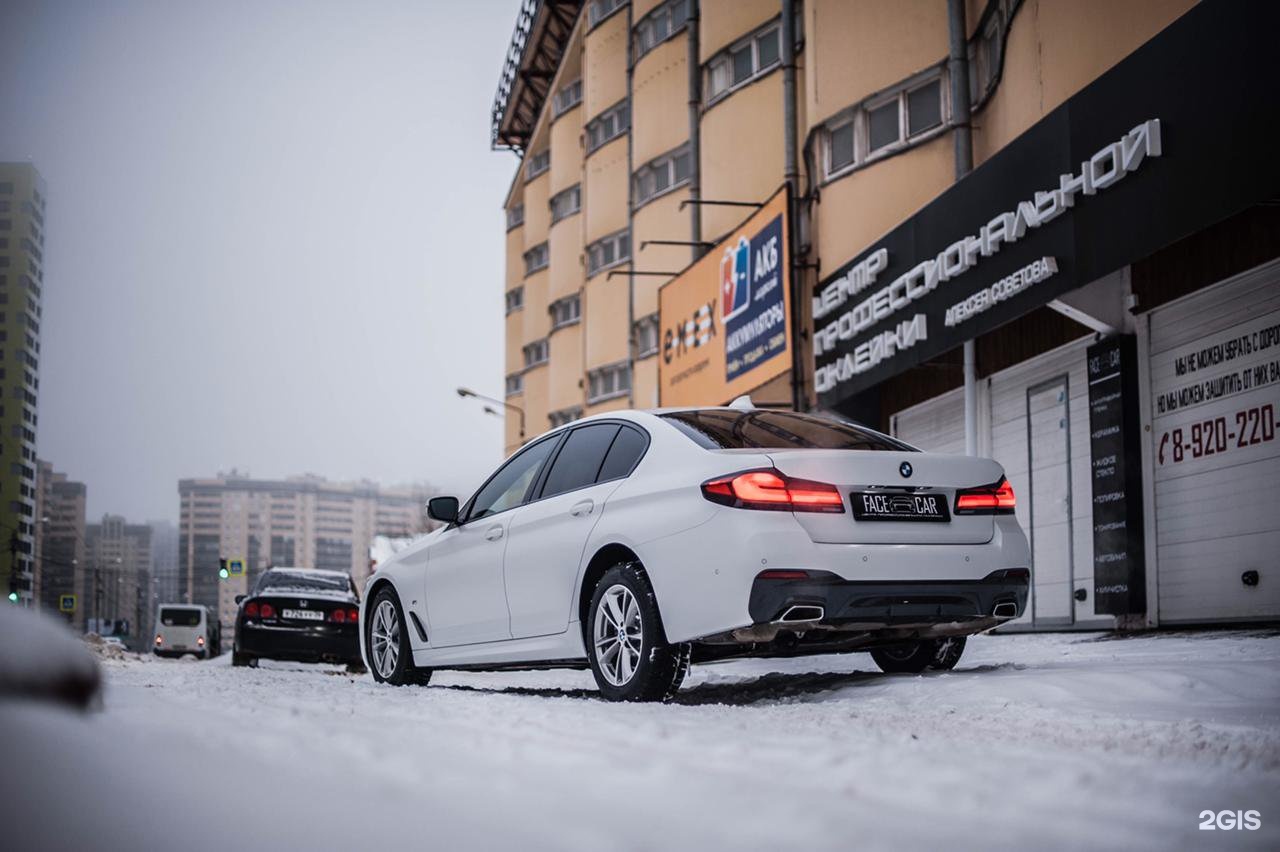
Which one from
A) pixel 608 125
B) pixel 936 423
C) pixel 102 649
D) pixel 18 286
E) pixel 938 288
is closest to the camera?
pixel 938 288

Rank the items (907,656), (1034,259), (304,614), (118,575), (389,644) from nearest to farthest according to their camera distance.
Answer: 1. (907,656)
2. (389,644)
3. (1034,259)
4. (304,614)
5. (118,575)

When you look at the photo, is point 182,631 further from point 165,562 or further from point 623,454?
point 165,562

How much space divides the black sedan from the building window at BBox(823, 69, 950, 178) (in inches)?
351

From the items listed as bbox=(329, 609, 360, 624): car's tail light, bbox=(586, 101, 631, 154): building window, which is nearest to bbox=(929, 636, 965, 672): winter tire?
bbox=(329, 609, 360, 624): car's tail light

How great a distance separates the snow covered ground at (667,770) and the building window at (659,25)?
78.3ft

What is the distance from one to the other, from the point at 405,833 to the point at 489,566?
17.8 ft

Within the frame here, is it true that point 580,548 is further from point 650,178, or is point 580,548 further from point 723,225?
point 650,178

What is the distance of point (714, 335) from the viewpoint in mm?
22281

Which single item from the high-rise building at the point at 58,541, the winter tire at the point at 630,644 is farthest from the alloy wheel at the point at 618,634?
the high-rise building at the point at 58,541

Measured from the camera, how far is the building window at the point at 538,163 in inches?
1788

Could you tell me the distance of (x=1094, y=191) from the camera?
10.3 meters

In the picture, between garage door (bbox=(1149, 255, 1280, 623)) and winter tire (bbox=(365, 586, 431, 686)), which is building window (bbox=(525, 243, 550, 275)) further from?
winter tire (bbox=(365, 586, 431, 686))

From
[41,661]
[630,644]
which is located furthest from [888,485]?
[41,661]

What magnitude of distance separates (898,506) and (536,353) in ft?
128
